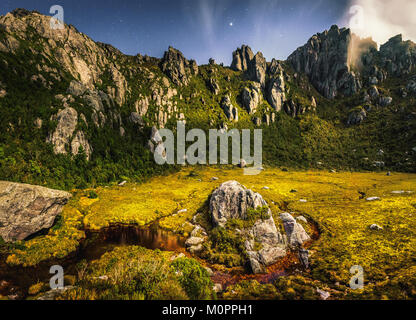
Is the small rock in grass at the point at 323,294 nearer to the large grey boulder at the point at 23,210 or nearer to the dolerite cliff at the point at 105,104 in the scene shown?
the large grey boulder at the point at 23,210

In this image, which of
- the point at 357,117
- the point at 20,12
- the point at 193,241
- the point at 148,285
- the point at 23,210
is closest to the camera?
the point at 148,285

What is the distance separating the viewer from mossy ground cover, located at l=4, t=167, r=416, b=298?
2291 centimetres

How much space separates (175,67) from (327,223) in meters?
199

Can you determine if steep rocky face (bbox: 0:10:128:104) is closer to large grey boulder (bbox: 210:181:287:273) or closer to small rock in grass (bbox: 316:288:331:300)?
large grey boulder (bbox: 210:181:287:273)

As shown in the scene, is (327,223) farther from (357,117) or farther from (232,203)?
(357,117)

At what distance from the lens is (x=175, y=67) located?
18650 centimetres

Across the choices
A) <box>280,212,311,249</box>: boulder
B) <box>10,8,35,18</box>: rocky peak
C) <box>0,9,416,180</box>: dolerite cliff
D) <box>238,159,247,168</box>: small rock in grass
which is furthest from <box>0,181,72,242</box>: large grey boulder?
<box>10,8,35,18</box>: rocky peak

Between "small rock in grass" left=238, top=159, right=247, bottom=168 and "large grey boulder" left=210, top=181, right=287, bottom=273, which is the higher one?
"small rock in grass" left=238, top=159, right=247, bottom=168

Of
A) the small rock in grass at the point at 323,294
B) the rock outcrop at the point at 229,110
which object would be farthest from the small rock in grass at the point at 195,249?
the rock outcrop at the point at 229,110

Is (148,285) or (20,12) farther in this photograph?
(20,12)

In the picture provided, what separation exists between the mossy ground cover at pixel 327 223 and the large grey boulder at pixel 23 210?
7.89 feet

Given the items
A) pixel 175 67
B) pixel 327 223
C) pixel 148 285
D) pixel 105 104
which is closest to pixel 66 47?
pixel 105 104

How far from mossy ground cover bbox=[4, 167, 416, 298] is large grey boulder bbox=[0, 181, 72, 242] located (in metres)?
2.40

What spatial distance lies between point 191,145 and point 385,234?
375ft
